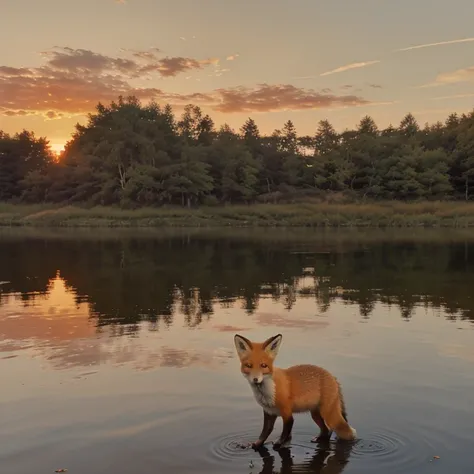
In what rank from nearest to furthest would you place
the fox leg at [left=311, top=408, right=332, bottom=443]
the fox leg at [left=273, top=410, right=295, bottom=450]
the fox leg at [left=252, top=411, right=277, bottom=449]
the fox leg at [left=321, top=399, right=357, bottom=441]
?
the fox leg at [left=273, top=410, right=295, bottom=450], the fox leg at [left=252, top=411, right=277, bottom=449], the fox leg at [left=321, top=399, right=357, bottom=441], the fox leg at [left=311, top=408, right=332, bottom=443]

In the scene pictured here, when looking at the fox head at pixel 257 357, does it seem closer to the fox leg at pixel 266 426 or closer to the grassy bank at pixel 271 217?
the fox leg at pixel 266 426

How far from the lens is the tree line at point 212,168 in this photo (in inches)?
3088

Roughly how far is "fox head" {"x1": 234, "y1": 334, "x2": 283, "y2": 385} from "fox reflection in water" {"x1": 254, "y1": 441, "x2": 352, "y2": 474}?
2.96 ft

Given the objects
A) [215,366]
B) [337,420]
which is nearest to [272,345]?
[337,420]

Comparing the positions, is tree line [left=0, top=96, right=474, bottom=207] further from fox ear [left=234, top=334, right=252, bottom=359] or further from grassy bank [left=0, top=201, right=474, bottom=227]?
fox ear [left=234, top=334, right=252, bottom=359]

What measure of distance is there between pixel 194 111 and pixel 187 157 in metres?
28.9

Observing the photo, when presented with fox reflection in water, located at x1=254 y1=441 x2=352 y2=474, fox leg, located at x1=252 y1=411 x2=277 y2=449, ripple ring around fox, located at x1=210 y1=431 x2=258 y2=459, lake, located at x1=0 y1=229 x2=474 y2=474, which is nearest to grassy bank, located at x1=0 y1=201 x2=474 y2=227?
lake, located at x1=0 y1=229 x2=474 y2=474

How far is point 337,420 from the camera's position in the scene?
613cm

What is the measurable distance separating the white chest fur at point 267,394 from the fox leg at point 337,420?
0.59 m

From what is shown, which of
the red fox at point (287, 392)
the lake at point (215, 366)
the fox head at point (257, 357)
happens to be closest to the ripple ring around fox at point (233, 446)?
the lake at point (215, 366)

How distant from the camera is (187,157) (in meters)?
79.0

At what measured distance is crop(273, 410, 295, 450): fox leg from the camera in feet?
19.1

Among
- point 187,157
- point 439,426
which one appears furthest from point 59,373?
point 187,157

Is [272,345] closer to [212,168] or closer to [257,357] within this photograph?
[257,357]
